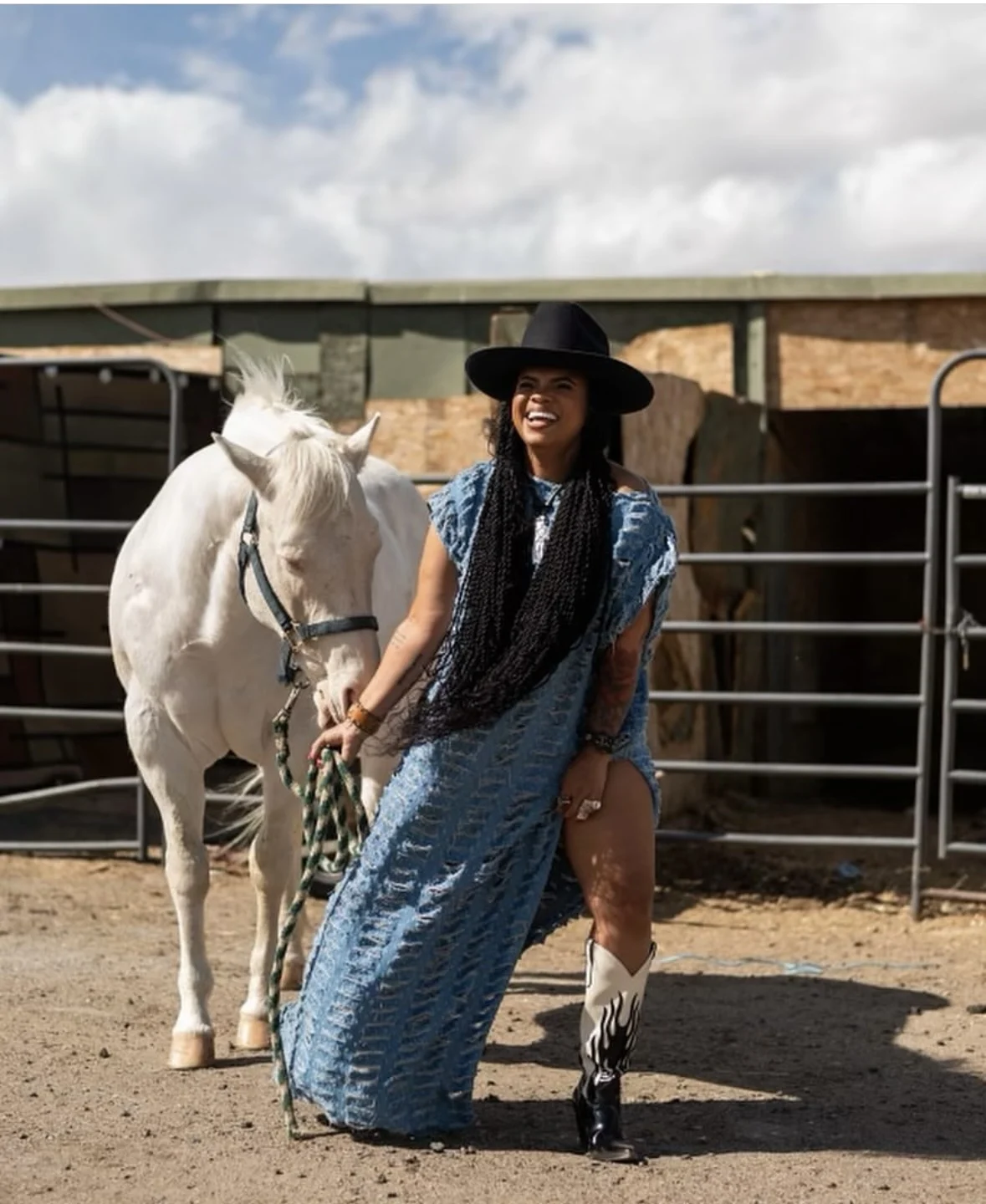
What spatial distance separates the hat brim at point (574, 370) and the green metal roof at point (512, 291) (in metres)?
5.38

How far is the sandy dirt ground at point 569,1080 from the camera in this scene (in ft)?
10.7

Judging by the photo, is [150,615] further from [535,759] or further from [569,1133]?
[569,1133]

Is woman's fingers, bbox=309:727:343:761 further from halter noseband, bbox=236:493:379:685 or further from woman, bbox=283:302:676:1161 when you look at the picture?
halter noseband, bbox=236:493:379:685

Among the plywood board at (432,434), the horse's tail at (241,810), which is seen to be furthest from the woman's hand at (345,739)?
the plywood board at (432,434)

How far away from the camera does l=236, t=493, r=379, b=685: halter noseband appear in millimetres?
3713

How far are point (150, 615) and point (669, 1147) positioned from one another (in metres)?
2.00

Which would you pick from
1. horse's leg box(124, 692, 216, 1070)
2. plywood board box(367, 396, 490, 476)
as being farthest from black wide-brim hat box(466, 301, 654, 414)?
plywood board box(367, 396, 490, 476)

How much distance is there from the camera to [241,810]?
8.29 metres

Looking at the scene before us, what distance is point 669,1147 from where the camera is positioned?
3.52 meters

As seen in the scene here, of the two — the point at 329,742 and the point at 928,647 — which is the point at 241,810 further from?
the point at 329,742

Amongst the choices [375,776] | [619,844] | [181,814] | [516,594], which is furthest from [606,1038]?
[375,776]

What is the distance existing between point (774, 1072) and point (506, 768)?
151 cm

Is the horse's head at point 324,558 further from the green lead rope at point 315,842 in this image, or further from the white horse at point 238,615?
the green lead rope at point 315,842

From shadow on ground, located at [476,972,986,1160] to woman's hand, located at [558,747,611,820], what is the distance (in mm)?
770
